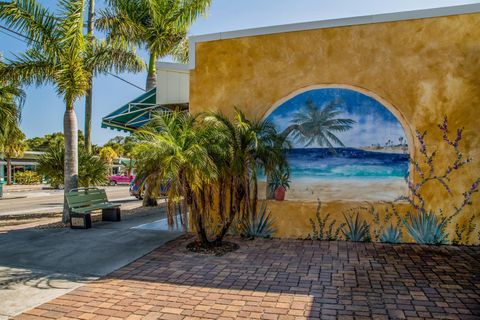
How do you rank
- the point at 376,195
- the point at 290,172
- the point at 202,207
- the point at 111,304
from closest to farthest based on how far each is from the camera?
the point at 111,304
the point at 202,207
the point at 376,195
the point at 290,172

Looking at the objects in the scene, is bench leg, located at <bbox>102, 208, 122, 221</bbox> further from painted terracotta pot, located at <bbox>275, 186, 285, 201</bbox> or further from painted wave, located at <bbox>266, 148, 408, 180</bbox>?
painted wave, located at <bbox>266, 148, 408, 180</bbox>

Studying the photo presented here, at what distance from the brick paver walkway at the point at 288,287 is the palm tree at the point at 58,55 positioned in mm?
5570

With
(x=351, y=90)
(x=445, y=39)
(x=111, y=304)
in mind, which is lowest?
(x=111, y=304)

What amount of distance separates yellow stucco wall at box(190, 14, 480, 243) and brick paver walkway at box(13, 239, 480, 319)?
161 cm

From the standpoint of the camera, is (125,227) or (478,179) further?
(125,227)

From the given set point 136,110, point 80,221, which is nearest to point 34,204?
point 136,110

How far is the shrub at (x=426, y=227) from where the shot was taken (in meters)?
7.16

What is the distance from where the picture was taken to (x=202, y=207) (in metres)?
6.98

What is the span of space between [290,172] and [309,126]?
3.70 feet

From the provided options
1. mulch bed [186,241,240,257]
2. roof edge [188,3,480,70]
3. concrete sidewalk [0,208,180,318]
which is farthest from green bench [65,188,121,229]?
roof edge [188,3,480,70]

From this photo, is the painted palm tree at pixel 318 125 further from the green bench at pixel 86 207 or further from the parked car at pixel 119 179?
the parked car at pixel 119 179

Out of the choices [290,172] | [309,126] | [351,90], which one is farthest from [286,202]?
[351,90]

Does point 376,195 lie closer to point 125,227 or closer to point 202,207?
point 202,207

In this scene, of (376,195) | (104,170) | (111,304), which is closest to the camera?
(111,304)
